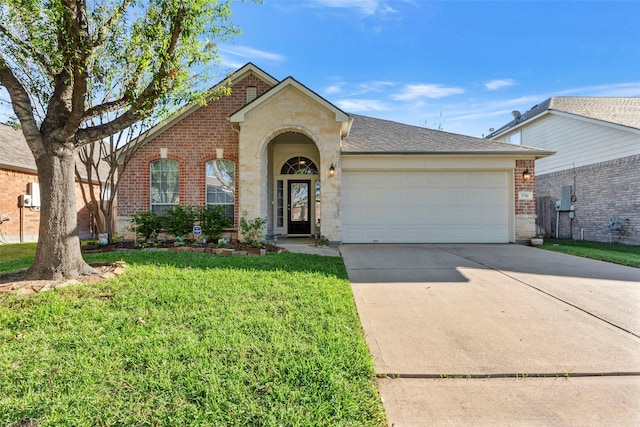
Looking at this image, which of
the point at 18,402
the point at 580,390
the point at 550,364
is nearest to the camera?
the point at 18,402

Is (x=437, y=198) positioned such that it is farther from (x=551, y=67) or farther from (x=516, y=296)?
(x=551, y=67)

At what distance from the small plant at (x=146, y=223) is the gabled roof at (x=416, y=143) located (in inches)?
240

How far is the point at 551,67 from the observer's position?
1316 centimetres

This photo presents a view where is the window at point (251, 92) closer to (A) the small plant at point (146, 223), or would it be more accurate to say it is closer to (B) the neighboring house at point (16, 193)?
(A) the small plant at point (146, 223)

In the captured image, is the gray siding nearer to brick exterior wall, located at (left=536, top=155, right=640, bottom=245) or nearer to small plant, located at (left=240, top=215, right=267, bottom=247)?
brick exterior wall, located at (left=536, top=155, right=640, bottom=245)

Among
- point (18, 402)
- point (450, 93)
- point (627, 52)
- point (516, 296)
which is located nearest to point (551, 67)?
point (627, 52)

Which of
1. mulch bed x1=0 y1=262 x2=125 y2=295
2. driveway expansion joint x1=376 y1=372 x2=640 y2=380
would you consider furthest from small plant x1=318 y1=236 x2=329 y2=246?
driveway expansion joint x1=376 y1=372 x2=640 y2=380

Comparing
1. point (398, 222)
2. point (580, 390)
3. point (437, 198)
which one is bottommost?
point (580, 390)

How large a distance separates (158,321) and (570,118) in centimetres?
1761

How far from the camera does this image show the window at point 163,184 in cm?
1048

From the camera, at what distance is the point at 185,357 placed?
2.67m

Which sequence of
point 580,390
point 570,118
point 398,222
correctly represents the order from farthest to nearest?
point 570,118 < point 398,222 < point 580,390

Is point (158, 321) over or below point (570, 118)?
below

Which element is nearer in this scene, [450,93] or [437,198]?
[437,198]
